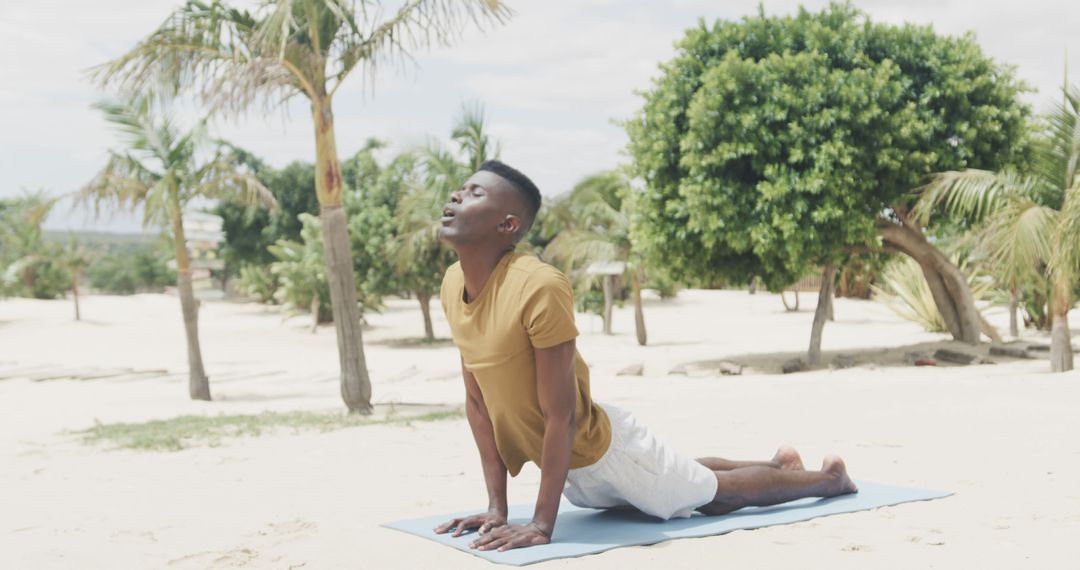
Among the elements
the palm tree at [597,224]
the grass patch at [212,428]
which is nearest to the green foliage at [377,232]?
the palm tree at [597,224]

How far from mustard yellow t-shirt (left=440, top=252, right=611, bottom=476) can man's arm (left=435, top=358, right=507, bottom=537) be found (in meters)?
0.06

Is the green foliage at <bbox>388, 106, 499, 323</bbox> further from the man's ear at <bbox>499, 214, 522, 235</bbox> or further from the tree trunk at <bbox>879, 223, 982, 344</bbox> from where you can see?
the man's ear at <bbox>499, 214, 522, 235</bbox>

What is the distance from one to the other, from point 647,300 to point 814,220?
22.3 meters

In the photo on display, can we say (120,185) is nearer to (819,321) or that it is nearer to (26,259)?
(819,321)

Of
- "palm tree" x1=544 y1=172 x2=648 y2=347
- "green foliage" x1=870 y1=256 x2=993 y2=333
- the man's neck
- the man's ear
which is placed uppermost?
"palm tree" x1=544 y1=172 x2=648 y2=347

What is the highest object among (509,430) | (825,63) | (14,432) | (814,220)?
(825,63)

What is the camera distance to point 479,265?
4484mm

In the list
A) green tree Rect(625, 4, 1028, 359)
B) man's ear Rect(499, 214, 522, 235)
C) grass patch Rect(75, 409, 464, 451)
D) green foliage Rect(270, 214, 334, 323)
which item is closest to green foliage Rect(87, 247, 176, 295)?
green foliage Rect(270, 214, 334, 323)

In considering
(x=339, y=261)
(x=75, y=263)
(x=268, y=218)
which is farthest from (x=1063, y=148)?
(x=268, y=218)

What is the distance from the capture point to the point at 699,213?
53.5 feet

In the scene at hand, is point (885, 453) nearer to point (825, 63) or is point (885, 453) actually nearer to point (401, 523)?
point (401, 523)

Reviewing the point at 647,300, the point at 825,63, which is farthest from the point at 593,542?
the point at 647,300

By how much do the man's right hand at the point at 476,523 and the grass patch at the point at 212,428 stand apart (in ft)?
16.5

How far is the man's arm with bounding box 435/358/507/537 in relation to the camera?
187 inches
